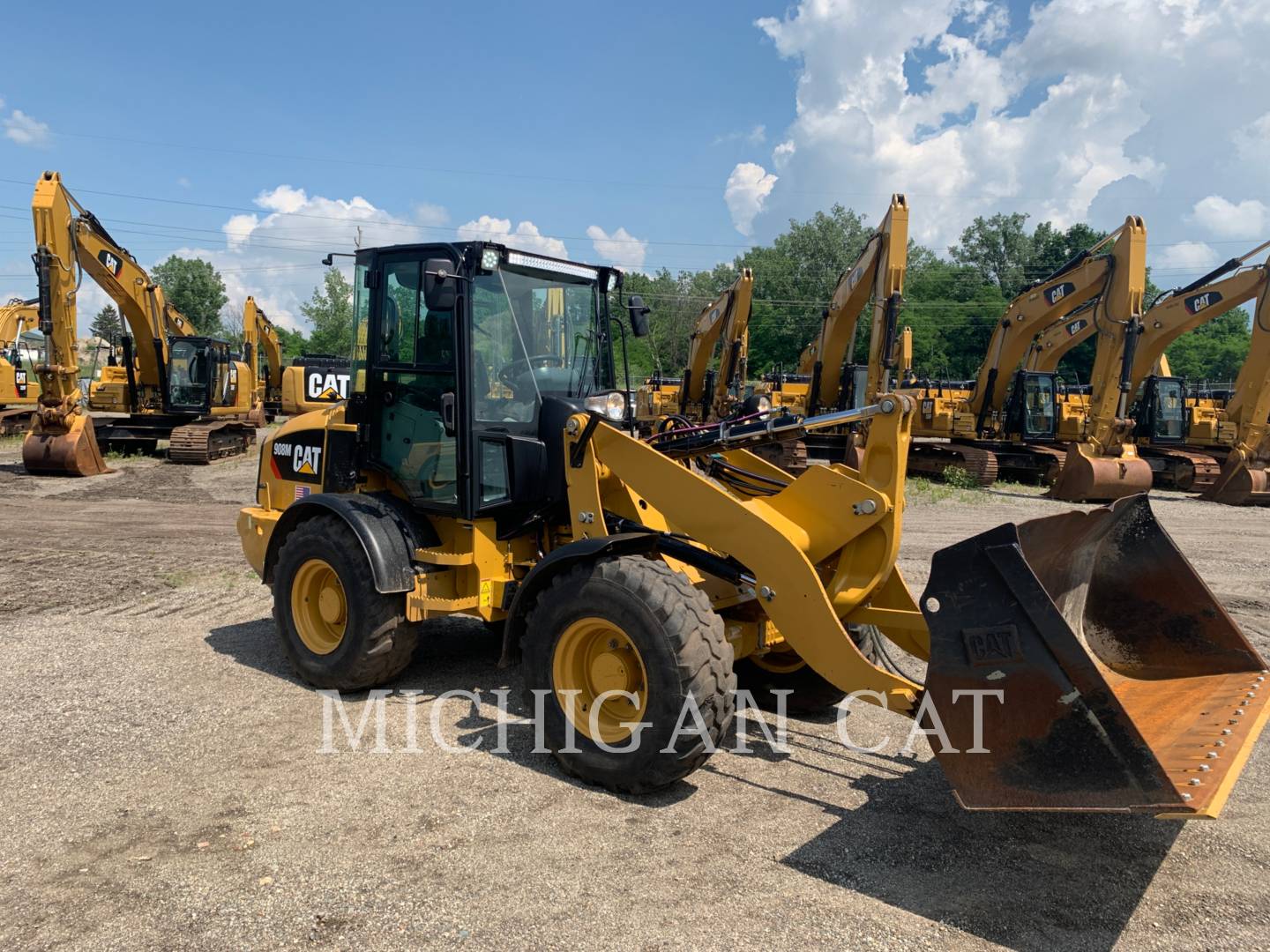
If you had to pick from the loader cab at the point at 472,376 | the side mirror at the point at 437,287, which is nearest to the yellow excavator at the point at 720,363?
the loader cab at the point at 472,376

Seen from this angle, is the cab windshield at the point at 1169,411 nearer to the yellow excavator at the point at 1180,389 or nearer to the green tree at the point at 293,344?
the yellow excavator at the point at 1180,389

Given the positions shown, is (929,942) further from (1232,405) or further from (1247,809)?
(1232,405)

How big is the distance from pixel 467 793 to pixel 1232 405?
19753 millimetres

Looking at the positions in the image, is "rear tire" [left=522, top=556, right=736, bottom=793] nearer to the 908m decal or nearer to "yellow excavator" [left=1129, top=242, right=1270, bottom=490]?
the 908m decal

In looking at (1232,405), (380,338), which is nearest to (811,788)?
(380,338)

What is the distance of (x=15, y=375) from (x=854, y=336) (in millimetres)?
21408

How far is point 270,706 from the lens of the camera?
545 cm

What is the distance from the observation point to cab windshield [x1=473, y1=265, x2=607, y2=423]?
529 centimetres

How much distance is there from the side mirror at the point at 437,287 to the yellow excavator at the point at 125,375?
1431cm

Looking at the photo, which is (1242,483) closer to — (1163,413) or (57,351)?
(1163,413)

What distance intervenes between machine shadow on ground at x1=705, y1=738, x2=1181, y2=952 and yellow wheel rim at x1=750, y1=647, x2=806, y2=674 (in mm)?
1110

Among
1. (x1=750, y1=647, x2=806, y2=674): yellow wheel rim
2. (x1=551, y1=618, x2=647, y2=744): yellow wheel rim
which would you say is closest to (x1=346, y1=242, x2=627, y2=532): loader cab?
(x1=551, y1=618, x2=647, y2=744): yellow wheel rim

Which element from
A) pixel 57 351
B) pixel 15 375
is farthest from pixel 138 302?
pixel 15 375

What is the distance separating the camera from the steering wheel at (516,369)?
5.37m
